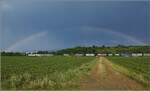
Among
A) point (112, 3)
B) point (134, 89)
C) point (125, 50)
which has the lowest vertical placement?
point (134, 89)

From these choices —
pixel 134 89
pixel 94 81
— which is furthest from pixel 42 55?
pixel 134 89

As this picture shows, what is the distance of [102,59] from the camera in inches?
496

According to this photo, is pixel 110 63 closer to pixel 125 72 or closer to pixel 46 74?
pixel 125 72

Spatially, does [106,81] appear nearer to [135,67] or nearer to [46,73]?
[135,67]

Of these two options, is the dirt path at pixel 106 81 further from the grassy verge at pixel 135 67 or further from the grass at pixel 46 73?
the grass at pixel 46 73

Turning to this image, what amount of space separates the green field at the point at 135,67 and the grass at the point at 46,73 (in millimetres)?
709

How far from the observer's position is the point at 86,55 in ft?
41.9

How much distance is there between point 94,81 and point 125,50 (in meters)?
0.98

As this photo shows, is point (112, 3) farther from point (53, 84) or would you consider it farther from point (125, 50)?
point (53, 84)

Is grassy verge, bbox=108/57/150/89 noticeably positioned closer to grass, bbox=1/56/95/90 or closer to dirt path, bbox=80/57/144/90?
dirt path, bbox=80/57/144/90

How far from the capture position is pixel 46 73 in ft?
40.8

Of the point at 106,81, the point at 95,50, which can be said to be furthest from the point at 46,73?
the point at 106,81

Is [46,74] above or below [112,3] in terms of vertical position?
below

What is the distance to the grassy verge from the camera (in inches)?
478
